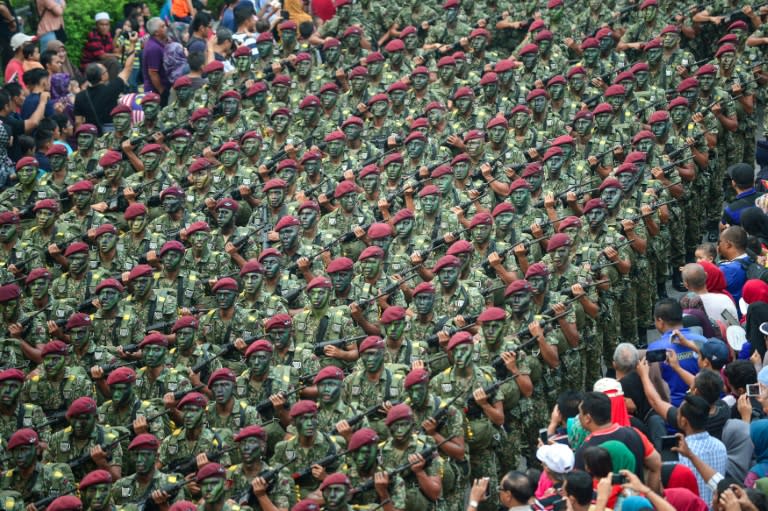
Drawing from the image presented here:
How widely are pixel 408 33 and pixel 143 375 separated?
8433 mm

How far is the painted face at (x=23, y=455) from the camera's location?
40.9 ft

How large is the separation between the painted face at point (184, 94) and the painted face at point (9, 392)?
22.7 ft

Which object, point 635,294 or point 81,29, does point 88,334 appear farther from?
point 81,29

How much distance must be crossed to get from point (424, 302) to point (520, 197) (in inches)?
115

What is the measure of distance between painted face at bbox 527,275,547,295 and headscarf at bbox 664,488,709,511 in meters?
4.54

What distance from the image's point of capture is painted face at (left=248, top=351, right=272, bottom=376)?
13.3m

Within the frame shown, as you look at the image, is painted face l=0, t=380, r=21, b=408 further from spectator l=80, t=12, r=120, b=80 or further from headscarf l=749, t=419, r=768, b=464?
spectator l=80, t=12, r=120, b=80

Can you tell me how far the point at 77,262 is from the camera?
1570 cm

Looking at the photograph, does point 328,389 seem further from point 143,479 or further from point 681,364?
point 681,364

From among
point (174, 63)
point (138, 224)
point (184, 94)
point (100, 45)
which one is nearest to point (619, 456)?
point (138, 224)

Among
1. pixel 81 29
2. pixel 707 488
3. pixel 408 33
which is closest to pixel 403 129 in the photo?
pixel 408 33

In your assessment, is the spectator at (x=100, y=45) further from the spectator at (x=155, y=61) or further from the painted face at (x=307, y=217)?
the painted face at (x=307, y=217)

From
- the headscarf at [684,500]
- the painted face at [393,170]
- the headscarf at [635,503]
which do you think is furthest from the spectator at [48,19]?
the headscarf at [635,503]

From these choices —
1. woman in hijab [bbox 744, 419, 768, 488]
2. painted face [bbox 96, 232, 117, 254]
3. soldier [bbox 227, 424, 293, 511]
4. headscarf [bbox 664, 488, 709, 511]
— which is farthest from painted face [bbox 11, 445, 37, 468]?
woman in hijab [bbox 744, 419, 768, 488]
